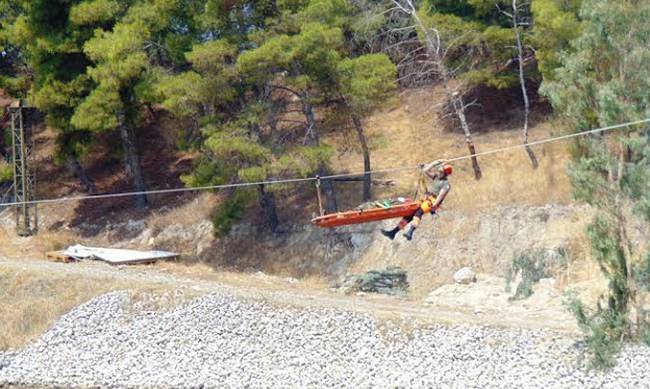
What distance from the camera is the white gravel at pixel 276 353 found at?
18.6 meters

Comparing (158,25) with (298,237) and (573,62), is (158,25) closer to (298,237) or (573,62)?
(298,237)

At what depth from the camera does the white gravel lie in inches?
733

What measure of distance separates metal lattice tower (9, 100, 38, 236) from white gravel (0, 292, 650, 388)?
11067 mm

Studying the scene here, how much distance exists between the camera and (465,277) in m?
25.2

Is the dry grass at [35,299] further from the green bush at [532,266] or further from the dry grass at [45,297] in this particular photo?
the green bush at [532,266]

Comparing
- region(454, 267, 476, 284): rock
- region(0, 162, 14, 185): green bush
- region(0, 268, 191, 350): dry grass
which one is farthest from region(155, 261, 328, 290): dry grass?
region(0, 162, 14, 185): green bush

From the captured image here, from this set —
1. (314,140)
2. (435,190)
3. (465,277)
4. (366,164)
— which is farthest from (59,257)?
(435,190)

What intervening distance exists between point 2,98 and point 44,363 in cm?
2639

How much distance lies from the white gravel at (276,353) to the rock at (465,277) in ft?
16.1

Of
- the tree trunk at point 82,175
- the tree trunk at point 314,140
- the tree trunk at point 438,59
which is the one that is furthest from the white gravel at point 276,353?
the tree trunk at point 82,175

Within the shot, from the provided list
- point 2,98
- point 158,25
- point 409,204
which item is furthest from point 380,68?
point 2,98

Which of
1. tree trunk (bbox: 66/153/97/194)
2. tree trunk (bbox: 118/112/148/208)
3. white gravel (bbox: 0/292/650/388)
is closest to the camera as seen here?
white gravel (bbox: 0/292/650/388)

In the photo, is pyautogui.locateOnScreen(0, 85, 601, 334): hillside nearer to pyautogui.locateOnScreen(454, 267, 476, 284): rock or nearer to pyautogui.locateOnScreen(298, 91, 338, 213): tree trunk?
pyautogui.locateOnScreen(454, 267, 476, 284): rock

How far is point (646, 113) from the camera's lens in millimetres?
18375
